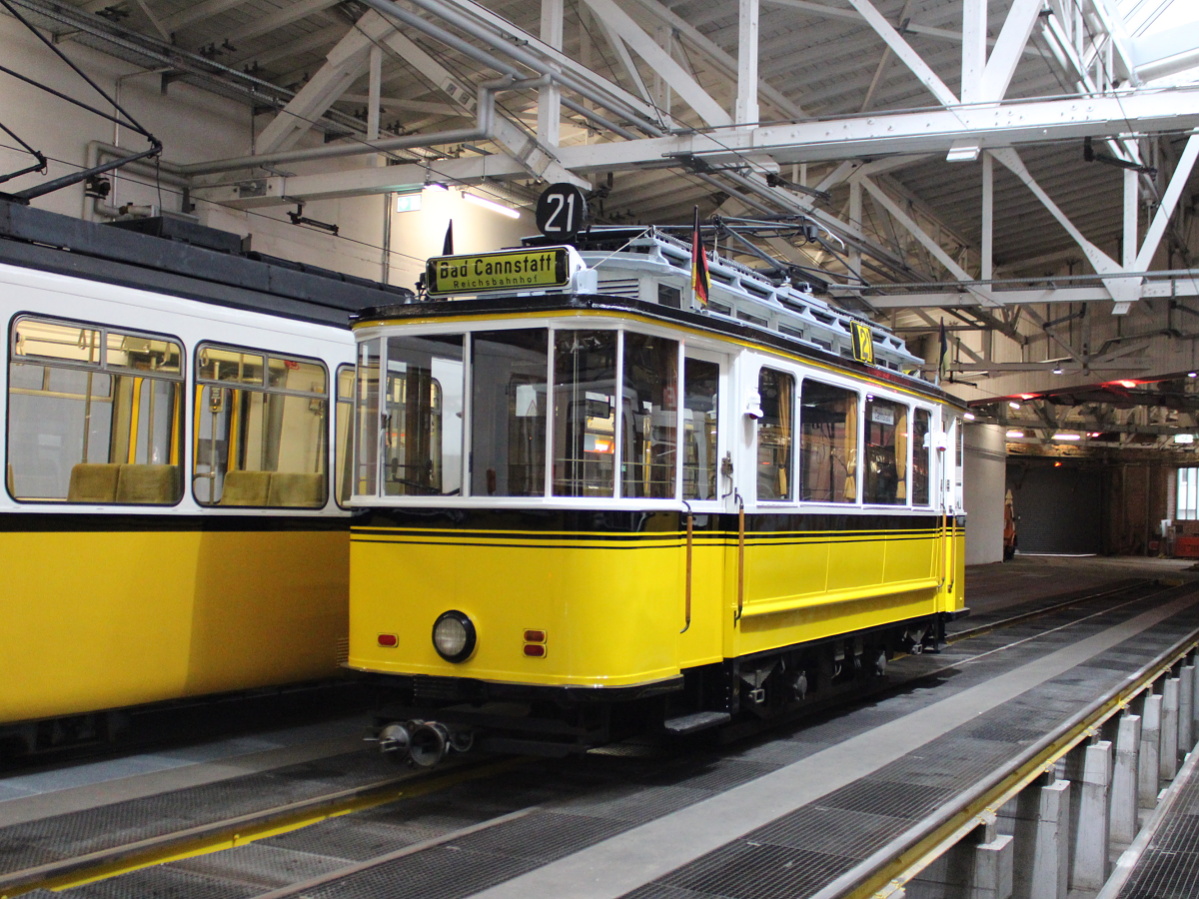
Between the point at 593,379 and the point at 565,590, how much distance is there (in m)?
1.15

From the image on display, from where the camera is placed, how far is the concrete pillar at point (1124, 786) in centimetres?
802

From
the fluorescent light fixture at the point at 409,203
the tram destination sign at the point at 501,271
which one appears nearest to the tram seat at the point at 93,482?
the tram destination sign at the point at 501,271

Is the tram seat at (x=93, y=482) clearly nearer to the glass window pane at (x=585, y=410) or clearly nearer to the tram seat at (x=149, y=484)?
the tram seat at (x=149, y=484)

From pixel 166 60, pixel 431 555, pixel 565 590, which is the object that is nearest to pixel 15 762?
pixel 431 555

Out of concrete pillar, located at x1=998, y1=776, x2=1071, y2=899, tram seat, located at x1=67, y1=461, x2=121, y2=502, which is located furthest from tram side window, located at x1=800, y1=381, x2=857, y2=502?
tram seat, located at x1=67, y1=461, x2=121, y2=502

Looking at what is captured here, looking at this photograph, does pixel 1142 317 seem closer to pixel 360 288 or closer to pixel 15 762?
pixel 360 288

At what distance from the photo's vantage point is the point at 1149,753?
29.6 ft

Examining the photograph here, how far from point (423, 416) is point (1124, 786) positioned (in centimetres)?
532

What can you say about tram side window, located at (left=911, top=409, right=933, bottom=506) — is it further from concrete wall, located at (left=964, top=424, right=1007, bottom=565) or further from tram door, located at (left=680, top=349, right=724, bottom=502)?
concrete wall, located at (left=964, top=424, right=1007, bottom=565)

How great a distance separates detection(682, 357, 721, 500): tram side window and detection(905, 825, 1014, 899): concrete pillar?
8.11 ft

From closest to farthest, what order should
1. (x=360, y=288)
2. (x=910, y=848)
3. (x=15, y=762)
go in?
(x=910, y=848) → (x=15, y=762) → (x=360, y=288)

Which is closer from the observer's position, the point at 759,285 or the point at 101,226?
the point at 101,226

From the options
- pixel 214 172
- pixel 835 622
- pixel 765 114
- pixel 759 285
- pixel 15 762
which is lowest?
pixel 15 762

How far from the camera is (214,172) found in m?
14.3
